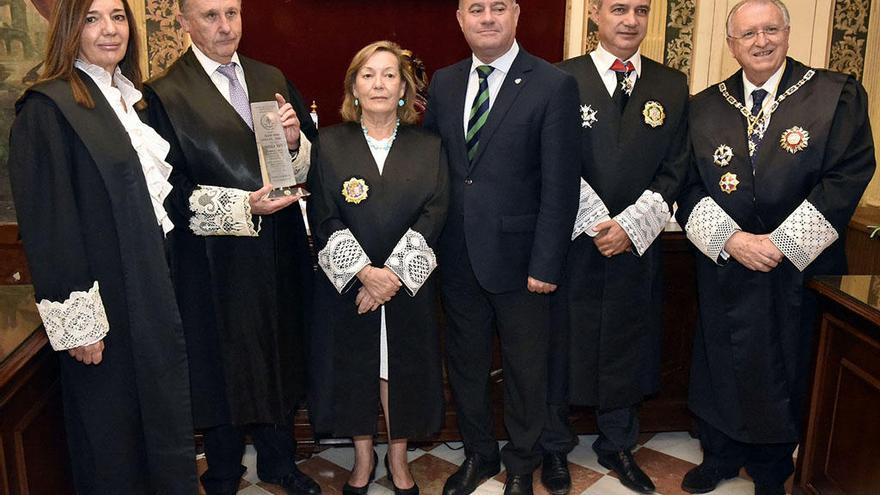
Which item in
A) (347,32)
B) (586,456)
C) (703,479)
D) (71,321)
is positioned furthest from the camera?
(347,32)

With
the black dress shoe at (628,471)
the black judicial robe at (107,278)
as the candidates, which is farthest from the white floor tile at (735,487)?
the black judicial robe at (107,278)

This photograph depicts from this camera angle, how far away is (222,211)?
85.7 inches

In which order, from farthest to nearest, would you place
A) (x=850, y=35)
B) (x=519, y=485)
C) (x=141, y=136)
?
(x=850, y=35) < (x=519, y=485) < (x=141, y=136)

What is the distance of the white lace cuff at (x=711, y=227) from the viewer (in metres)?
2.36

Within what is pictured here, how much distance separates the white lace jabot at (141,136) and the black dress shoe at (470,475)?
134cm

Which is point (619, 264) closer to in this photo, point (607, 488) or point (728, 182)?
point (728, 182)

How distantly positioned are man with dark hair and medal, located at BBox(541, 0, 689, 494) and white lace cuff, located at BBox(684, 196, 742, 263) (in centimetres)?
10

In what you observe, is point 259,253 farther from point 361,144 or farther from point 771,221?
point 771,221

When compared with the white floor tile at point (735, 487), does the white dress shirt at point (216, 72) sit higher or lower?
higher

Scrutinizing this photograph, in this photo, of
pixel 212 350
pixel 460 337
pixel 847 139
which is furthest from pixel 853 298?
pixel 212 350

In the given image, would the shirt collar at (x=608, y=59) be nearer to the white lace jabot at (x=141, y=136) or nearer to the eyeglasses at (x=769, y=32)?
the eyeglasses at (x=769, y=32)

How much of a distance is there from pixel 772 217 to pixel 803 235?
5.2 inches

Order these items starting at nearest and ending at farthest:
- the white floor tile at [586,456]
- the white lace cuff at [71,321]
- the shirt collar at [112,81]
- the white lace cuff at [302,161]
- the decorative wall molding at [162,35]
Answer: the white lace cuff at [71,321] → the shirt collar at [112,81] → the white lace cuff at [302,161] → the white floor tile at [586,456] → the decorative wall molding at [162,35]

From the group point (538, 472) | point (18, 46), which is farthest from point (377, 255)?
point (18, 46)
